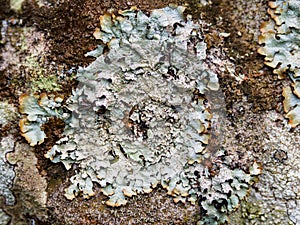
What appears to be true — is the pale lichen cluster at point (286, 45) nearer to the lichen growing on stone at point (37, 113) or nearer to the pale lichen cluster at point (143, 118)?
the pale lichen cluster at point (143, 118)

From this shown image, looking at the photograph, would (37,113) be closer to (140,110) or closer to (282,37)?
(140,110)

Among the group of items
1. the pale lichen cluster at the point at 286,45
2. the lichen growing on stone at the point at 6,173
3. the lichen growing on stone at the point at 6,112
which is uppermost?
the pale lichen cluster at the point at 286,45

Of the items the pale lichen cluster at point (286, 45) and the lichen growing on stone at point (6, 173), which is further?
the lichen growing on stone at point (6, 173)

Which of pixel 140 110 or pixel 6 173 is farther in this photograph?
pixel 6 173

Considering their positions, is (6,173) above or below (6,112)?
below

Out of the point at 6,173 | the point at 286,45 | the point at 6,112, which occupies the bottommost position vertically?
the point at 6,173

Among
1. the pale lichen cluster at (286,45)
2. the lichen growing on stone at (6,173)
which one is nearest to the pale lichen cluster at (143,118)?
the lichen growing on stone at (6,173)

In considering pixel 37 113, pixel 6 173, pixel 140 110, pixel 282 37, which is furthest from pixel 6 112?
pixel 282 37
